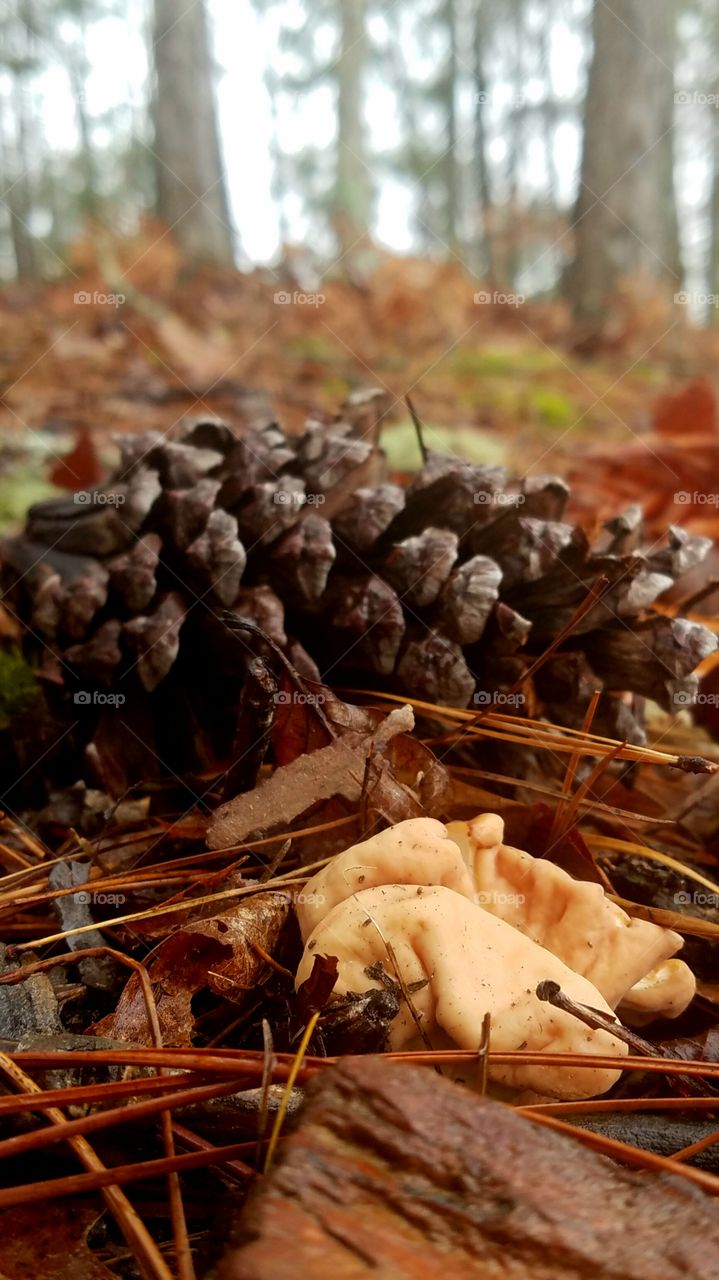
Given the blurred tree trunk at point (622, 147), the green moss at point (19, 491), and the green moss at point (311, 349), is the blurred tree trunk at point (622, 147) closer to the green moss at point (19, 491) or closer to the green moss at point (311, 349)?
the green moss at point (311, 349)

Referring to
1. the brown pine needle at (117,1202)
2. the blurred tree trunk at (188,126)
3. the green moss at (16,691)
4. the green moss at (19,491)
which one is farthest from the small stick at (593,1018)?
the blurred tree trunk at (188,126)

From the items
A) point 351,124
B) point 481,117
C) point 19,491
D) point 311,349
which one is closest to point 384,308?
point 311,349

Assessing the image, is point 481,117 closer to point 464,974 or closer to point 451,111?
point 451,111

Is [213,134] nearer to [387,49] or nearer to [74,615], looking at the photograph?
[74,615]

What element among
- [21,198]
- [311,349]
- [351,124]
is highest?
[21,198]

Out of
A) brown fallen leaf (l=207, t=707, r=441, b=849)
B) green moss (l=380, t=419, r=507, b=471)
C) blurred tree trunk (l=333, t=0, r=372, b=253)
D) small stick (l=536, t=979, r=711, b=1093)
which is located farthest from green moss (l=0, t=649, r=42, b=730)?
blurred tree trunk (l=333, t=0, r=372, b=253)

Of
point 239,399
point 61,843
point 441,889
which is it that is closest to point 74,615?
point 61,843

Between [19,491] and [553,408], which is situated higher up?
[553,408]
